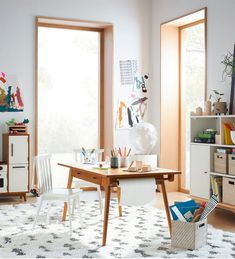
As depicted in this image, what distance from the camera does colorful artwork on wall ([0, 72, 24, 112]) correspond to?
249 inches

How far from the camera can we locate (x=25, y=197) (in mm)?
6141

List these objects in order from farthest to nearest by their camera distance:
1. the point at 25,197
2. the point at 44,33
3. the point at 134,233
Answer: the point at 44,33, the point at 25,197, the point at 134,233

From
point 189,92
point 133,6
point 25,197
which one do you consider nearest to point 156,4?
point 133,6

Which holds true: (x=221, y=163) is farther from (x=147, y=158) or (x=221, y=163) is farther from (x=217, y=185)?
(x=147, y=158)

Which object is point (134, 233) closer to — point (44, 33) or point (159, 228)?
point (159, 228)

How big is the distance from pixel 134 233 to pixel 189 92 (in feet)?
10.2

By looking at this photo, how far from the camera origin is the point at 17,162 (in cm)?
604

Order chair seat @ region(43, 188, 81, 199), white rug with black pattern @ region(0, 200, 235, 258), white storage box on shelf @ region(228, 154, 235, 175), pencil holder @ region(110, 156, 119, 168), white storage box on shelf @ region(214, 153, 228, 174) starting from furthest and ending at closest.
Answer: white storage box on shelf @ region(214, 153, 228, 174) < white storage box on shelf @ region(228, 154, 235, 175) < pencil holder @ region(110, 156, 119, 168) < chair seat @ region(43, 188, 81, 199) < white rug with black pattern @ region(0, 200, 235, 258)

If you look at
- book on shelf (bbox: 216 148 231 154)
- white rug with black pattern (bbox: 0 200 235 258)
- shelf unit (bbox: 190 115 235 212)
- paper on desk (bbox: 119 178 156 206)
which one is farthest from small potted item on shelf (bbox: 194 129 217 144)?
paper on desk (bbox: 119 178 156 206)

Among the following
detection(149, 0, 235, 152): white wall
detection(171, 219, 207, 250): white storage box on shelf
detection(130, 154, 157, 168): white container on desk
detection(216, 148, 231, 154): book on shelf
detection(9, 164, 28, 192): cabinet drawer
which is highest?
detection(149, 0, 235, 152): white wall

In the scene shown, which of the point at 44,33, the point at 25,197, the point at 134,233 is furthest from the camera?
the point at 44,33

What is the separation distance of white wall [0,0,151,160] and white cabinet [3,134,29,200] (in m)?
0.43

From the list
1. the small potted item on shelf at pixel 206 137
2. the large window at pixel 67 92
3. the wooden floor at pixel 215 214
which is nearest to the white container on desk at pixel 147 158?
the wooden floor at pixel 215 214

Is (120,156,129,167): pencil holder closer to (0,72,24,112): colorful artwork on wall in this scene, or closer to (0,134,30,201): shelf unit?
(0,134,30,201): shelf unit
